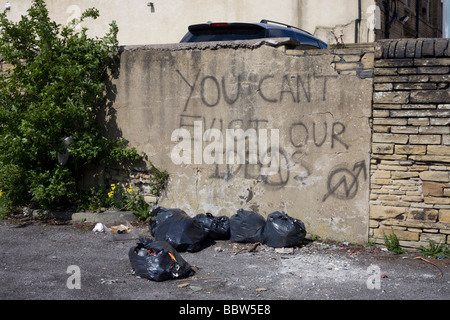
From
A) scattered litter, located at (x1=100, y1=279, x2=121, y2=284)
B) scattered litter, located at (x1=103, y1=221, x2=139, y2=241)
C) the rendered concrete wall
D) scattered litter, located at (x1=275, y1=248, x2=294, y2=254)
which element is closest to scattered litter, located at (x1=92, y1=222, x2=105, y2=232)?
scattered litter, located at (x1=103, y1=221, x2=139, y2=241)

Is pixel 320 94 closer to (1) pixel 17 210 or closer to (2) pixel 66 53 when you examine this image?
(2) pixel 66 53

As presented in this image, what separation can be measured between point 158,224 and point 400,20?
34.4 feet

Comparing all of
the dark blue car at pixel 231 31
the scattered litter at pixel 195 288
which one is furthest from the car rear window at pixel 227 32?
the scattered litter at pixel 195 288

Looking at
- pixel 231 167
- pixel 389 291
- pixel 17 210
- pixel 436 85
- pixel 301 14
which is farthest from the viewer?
pixel 301 14

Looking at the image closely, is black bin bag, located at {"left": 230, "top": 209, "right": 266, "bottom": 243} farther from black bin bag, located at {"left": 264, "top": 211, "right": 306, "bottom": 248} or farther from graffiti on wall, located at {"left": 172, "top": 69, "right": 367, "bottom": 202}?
graffiti on wall, located at {"left": 172, "top": 69, "right": 367, "bottom": 202}

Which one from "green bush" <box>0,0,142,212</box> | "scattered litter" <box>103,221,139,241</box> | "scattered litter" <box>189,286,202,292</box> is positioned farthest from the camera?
"green bush" <box>0,0,142,212</box>

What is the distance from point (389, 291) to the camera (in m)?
4.50

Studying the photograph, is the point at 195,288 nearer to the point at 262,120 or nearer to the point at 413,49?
the point at 262,120

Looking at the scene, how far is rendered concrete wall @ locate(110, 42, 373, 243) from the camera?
5.89m

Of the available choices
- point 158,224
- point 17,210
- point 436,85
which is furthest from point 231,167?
point 17,210

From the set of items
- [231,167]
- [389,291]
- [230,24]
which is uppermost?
[230,24]

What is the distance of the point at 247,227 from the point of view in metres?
5.97

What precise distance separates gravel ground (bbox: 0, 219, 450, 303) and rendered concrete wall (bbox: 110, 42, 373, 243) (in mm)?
649

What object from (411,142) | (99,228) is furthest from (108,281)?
(411,142)
